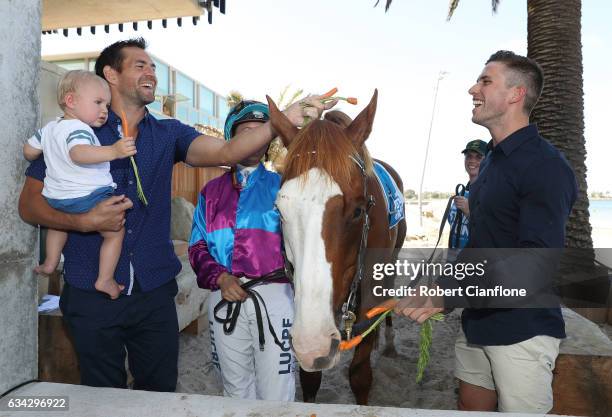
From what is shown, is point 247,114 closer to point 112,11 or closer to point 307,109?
point 307,109

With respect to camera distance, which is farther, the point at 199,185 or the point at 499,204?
the point at 199,185

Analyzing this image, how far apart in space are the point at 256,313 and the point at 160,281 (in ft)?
1.84

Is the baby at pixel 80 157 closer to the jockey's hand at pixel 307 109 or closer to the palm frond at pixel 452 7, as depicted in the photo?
the jockey's hand at pixel 307 109

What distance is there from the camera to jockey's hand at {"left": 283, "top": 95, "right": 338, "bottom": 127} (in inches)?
75.9

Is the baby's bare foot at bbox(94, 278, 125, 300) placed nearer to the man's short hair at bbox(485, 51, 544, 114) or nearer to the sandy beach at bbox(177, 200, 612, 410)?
the sandy beach at bbox(177, 200, 612, 410)

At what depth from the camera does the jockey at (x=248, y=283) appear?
80.6 inches

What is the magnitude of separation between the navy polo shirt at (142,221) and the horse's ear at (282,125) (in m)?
0.60

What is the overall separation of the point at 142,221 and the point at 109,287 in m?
0.38

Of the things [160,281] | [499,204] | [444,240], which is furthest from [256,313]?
[444,240]

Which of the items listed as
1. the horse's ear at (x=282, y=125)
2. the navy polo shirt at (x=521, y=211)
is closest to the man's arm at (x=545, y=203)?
the navy polo shirt at (x=521, y=211)

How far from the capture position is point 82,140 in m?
1.80

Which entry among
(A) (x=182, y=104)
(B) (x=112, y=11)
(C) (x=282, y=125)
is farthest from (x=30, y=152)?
(A) (x=182, y=104)

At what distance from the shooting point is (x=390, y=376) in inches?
151

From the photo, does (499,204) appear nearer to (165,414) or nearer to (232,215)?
(232,215)
